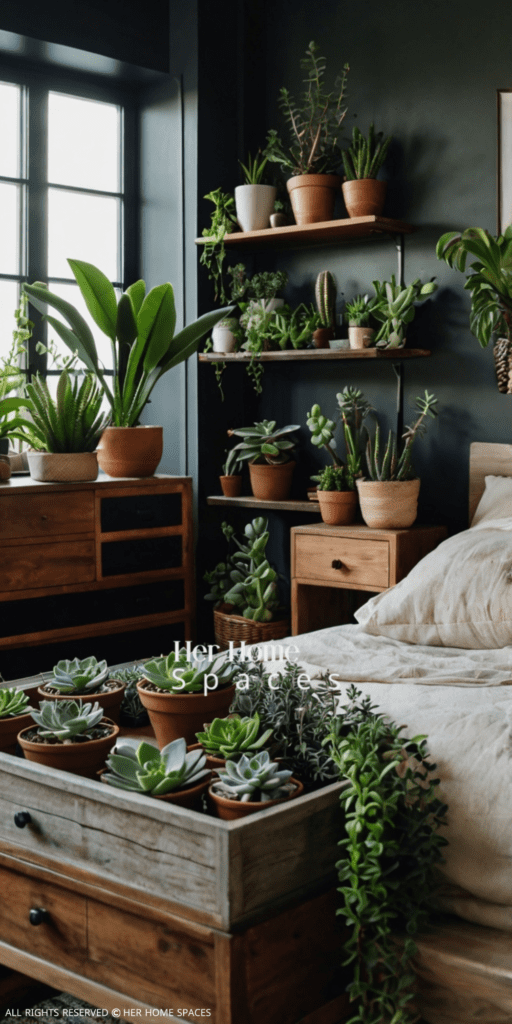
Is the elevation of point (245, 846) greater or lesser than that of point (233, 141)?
lesser

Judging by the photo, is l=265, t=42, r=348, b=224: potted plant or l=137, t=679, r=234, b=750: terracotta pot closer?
l=137, t=679, r=234, b=750: terracotta pot

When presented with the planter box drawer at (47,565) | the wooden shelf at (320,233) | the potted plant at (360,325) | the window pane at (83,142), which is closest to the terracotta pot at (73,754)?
the planter box drawer at (47,565)

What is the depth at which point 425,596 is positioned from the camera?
2662mm

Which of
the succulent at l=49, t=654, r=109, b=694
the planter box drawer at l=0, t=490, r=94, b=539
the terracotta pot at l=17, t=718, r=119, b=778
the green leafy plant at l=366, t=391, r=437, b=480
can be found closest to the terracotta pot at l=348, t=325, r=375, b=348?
the green leafy plant at l=366, t=391, r=437, b=480

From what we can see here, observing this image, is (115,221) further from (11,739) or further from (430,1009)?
(430,1009)

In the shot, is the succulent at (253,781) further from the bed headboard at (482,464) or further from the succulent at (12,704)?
the bed headboard at (482,464)

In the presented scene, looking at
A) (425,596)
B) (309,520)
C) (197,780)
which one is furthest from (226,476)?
(197,780)

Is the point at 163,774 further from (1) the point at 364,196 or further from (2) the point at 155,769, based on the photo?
(1) the point at 364,196

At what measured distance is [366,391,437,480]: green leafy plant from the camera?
3.52 meters

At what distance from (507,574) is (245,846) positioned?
1.37 m

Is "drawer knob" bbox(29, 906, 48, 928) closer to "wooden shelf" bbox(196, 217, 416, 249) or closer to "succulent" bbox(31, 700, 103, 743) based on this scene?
"succulent" bbox(31, 700, 103, 743)

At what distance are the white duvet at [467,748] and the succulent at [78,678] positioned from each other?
470mm

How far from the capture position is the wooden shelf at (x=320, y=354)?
3.59 meters

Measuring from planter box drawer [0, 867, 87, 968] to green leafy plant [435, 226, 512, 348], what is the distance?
2301mm
